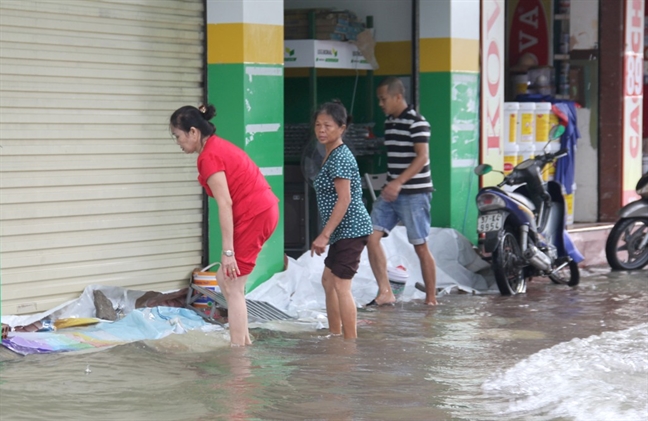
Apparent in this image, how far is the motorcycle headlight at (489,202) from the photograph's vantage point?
9.77 meters

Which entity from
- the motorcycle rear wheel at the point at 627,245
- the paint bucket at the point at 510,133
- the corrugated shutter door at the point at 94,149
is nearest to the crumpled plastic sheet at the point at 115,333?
the corrugated shutter door at the point at 94,149

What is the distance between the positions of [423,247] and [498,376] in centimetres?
272

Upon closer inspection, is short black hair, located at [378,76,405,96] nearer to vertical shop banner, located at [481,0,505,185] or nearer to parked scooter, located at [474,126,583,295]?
parked scooter, located at [474,126,583,295]

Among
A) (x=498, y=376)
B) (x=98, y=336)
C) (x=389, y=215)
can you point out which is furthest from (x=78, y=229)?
(x=498, y=376)

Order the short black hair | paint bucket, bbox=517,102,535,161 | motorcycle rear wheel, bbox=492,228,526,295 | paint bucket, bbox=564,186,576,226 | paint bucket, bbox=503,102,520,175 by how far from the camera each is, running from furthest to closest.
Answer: paint bucket, bbox=564,186,576,226 < paint bucket, bbox=517,102,535,161 < paint bucket, bbox=503,102,520,175 < motorcycle rear wheel, bbox=492,228,526,295 < the short black hair

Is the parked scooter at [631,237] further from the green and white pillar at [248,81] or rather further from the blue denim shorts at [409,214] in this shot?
the green and white pillar at [248,81]

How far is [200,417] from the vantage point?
5516 mm

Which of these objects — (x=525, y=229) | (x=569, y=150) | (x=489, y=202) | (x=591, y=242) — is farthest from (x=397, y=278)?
(x=569, y=150)

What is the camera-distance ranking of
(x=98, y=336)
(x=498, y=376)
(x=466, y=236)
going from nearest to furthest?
(x=498, y=376) < (x=98, y=336) < (x=466, y=236)

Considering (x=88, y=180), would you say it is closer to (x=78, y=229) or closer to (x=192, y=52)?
(x=78, y=229)

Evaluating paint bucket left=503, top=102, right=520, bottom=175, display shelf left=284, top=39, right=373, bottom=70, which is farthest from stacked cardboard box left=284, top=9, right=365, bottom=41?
paint bucket left=503, top=102, right=520, bottom=175

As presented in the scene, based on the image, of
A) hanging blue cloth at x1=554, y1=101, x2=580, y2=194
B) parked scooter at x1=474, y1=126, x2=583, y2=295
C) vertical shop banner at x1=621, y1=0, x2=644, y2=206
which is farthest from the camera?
vertical shop banner at x1=621, y1=0, x2=644, y2=206

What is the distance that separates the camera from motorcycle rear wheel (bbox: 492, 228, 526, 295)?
9.64 meters

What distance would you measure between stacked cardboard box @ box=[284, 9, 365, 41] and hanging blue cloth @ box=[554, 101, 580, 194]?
2791 mm
